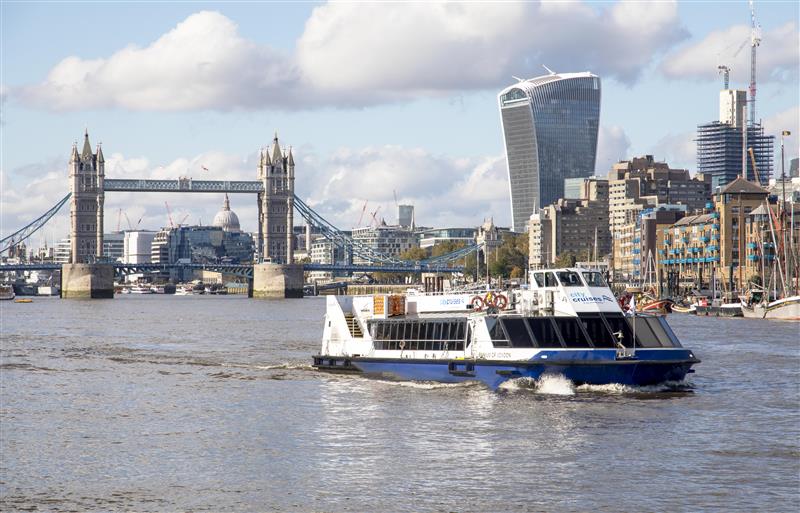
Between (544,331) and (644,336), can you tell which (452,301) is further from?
(644,336)

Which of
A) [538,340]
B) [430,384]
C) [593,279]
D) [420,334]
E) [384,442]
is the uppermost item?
[593,279]

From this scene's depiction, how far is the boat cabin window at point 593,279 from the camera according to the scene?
50.2 meters

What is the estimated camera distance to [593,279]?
50.4 meters

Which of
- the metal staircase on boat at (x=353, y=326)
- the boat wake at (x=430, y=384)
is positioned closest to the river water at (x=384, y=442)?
the boat wake at (x=430, y=384)

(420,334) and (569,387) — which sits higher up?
(420,334)

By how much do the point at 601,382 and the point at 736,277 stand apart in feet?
463

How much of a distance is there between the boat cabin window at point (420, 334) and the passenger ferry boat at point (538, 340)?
0.14 ft

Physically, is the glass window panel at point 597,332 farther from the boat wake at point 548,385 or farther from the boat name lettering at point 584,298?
the boat wake at point 548,385

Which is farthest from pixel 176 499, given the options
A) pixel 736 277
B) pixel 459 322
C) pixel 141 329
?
pixel 736 277

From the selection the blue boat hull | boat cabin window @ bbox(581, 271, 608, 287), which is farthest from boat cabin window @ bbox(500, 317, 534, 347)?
boat cabin window @ bbox(581, 271, 608, 287)

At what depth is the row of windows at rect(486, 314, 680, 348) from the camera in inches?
1907

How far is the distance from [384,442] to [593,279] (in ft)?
49.8

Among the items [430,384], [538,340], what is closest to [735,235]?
[430,384]

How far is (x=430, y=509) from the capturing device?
2948 cm
